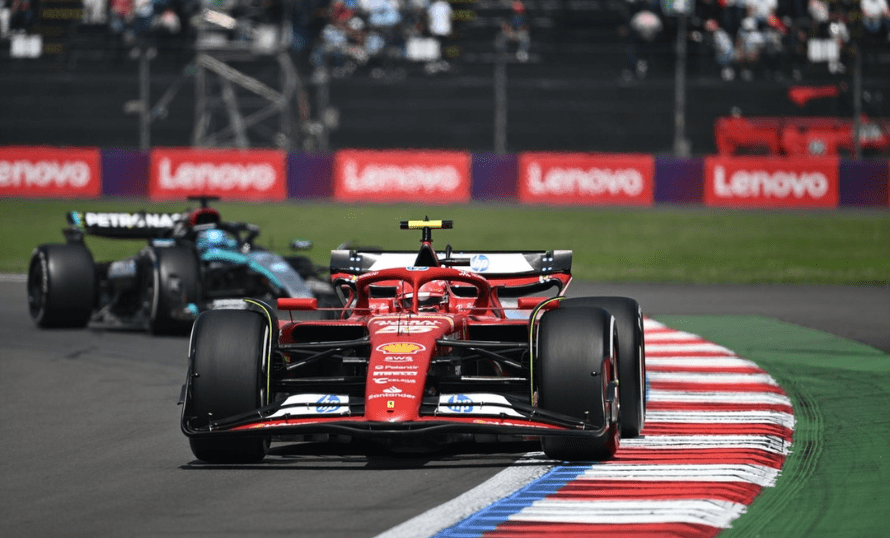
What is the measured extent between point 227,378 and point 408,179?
74.2 feet

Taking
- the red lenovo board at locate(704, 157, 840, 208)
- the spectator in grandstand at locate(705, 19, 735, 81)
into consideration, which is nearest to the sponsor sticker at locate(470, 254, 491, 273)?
the red lenovo board at locate(704, 157, 840, 208)

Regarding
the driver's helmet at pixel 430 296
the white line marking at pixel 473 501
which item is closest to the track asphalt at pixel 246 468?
the white line marking at pixel 473 501

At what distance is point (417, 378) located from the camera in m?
6.87

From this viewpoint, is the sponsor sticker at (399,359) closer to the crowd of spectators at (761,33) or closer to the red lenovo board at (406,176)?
the red lenovo board at (406,176)

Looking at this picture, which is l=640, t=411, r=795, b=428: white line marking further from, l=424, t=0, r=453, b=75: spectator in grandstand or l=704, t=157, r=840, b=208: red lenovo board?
l=424, t=0, r=453, b=75: spectator in grandstand

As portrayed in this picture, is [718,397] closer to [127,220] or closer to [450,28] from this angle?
[127,220]

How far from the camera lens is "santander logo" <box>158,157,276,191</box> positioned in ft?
97.2

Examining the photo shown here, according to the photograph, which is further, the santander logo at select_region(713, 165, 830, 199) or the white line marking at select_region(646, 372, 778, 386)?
the santander logo at select_region(713, 165, 830, 199)

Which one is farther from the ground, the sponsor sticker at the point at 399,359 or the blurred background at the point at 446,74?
the blurred background at the point at 446,74

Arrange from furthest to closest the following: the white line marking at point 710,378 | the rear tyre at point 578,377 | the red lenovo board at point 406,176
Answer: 1. the red lenovo board at point 406,176
2. the white line marking at point 710,378
3. the rear tyre at point 578,377

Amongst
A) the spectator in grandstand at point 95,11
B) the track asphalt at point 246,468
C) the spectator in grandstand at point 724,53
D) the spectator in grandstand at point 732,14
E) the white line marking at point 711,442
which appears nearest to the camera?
the track asphalt at point 246,468

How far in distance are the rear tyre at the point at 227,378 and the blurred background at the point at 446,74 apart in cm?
2222

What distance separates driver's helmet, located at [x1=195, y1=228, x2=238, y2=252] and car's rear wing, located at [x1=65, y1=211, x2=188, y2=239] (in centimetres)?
35

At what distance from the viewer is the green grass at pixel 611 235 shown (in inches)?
810
